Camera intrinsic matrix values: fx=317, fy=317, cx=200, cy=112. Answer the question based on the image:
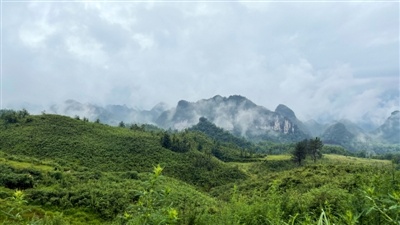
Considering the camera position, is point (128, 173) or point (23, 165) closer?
point (23, 165)

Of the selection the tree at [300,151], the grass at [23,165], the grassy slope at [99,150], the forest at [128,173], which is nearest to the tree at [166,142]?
the forest at [128,173]

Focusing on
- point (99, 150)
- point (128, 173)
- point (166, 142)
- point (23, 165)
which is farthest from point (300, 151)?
point (23, 165)

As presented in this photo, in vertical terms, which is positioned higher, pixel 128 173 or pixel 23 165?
pixel 23 165

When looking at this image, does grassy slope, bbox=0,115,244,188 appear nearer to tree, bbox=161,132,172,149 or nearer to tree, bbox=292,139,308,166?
tree, bbox=161,132,172,149

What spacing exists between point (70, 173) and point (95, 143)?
94.3ft

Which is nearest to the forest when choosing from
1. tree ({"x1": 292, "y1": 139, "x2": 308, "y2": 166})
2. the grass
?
the grass

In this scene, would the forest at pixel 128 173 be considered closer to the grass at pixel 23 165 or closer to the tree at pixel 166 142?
the grass at pixel 23 165

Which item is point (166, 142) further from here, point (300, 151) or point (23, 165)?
point (23, 165)

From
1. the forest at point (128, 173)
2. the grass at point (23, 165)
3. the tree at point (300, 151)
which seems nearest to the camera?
the forest at point (128, 173)

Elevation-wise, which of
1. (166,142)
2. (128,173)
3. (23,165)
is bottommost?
(128,173)

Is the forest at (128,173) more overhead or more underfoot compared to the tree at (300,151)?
more underfoot

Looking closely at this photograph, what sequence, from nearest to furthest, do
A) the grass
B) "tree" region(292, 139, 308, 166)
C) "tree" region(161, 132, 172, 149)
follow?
1. the grass
2. "tree" region(292, 139, 308, 166)
3. "tree" region(161, 132, 172, 149)

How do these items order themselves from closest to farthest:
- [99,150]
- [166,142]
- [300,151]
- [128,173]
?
[128,173]
[99,150]
[300,151]
[166,142]

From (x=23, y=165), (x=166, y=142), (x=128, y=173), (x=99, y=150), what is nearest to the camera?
(x=23, y=165)
